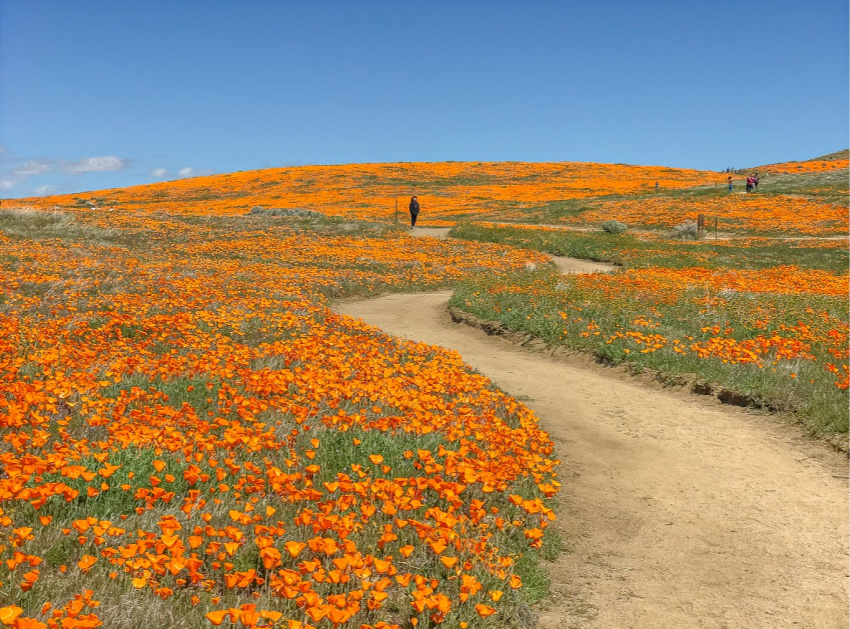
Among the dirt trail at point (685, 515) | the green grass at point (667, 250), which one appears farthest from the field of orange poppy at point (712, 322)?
the green grass at point (667, 250)

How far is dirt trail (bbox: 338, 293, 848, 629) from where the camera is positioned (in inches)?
209

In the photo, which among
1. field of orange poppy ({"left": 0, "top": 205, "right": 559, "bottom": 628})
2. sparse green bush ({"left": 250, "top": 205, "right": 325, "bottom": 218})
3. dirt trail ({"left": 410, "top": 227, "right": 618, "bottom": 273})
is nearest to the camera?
field of orange poppy ({"left": 0, "top": 205, "right": 559, "bottom": 628})

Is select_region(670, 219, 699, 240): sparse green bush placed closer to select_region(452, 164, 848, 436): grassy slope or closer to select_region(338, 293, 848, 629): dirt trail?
select_region(452, 164, 848, 436): grassy slope

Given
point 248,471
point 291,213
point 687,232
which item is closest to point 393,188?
point 291,213

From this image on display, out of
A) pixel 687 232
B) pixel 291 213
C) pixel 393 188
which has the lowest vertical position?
pixel 687 232

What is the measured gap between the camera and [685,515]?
6.99m

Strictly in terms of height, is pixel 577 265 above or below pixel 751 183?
below

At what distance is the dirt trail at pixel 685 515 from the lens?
209 inches

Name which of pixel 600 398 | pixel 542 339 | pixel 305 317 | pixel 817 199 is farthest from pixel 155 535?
pixel 817 199

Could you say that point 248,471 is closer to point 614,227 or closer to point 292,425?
point 292,425

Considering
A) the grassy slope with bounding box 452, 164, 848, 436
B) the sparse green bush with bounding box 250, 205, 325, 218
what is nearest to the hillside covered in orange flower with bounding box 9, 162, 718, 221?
the sparse green bush with bounding box 250, 205, 325, 218

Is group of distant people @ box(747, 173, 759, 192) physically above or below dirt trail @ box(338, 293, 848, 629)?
above

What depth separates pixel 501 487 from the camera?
20.2 feet

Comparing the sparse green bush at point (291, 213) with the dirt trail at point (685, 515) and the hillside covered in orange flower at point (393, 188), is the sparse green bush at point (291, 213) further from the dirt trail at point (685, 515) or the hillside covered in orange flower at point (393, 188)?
the dirt trail at point (685, 515)
